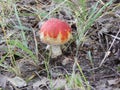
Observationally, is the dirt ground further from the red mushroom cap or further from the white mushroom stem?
the red mushroom cap

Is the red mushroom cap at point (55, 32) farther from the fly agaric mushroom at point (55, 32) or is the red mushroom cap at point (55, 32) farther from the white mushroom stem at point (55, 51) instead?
the white mushroom stem at point (55, 51)

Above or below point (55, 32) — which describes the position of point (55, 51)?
below

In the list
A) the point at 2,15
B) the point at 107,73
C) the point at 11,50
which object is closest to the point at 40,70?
the point at 11,50

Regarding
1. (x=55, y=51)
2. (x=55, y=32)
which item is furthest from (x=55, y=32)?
(x=55, y=51)

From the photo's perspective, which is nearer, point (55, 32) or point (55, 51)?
point (55, 32)

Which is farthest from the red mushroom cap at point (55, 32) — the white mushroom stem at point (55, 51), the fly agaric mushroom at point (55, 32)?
the white mushroom stem at point (55, 51)

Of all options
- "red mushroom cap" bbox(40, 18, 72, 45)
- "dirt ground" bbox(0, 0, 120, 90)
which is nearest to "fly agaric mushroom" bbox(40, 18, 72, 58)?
"red mushroom cap" bbox(40, 18, 72, 45)

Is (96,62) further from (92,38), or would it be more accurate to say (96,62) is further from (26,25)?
(26,25)

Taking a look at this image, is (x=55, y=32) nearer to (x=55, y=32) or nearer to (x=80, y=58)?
(x=55, y=32)
